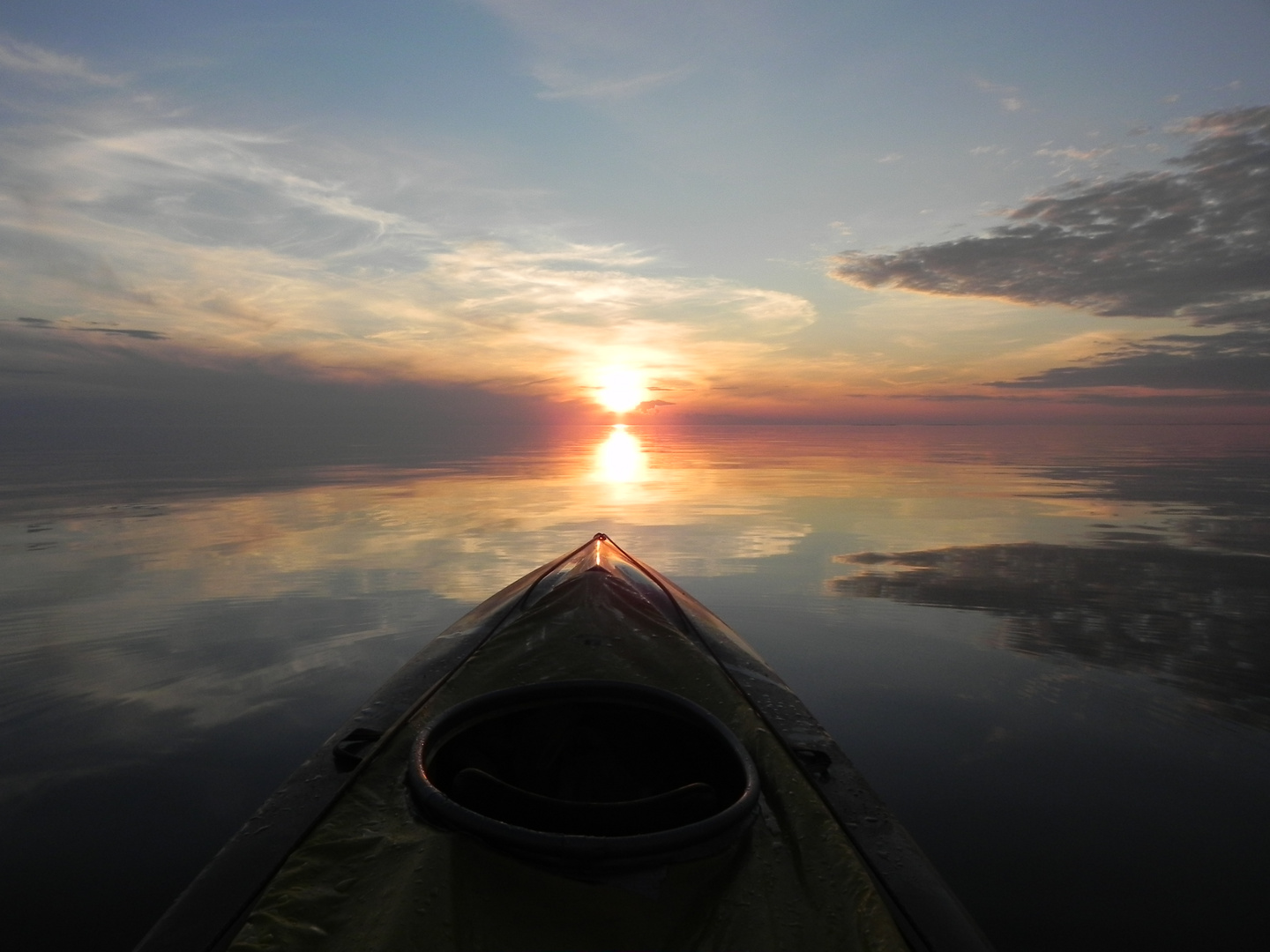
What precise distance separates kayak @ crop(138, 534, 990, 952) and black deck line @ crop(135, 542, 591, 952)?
1 centimetres

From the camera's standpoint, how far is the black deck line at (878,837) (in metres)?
2.36

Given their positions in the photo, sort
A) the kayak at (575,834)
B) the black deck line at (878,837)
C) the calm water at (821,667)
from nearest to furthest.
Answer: the kayak at (575,834), the black deck line at (878,837), the calm water at (821,667)

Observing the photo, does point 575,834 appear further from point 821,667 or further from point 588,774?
point 821,667

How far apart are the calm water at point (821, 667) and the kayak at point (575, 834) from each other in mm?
1180

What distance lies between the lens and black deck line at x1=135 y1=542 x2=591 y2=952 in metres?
2.26

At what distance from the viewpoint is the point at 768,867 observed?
2494 millimetres

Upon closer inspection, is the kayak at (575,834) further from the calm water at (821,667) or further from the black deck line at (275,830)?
the calm water at (821,667)

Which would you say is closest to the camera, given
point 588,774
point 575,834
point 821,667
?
point 575,834

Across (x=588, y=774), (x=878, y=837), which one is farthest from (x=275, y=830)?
(x=878, y=837)

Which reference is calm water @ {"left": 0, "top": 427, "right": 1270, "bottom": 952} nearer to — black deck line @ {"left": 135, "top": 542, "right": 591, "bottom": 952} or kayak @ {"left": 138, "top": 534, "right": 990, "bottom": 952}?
black deck line @ {"left": 135, "top": 542, "right": 591, "bottom": 952}

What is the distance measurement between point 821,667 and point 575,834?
14.5 feet

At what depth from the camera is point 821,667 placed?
661 centimetres

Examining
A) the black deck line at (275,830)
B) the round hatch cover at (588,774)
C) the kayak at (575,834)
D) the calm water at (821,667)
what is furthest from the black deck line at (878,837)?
the black deck line at (275,830)

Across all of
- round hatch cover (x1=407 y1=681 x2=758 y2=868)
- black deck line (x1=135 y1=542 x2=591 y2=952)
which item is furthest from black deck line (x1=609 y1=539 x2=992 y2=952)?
black deck line (x1=135 y1=542 x2=591 y2=952)
